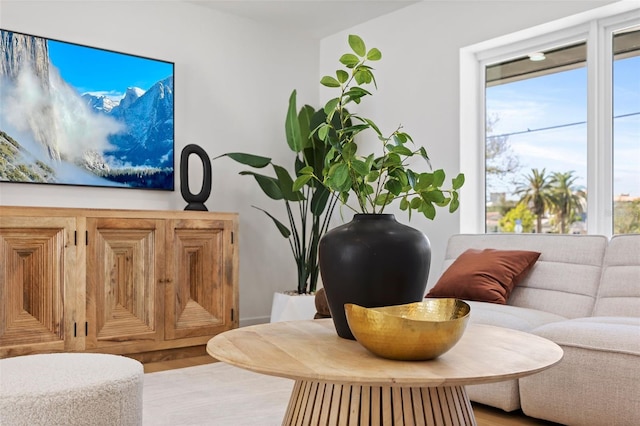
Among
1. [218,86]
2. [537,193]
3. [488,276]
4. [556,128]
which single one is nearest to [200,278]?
[218,86]

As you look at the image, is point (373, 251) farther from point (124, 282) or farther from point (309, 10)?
point (309, 10)

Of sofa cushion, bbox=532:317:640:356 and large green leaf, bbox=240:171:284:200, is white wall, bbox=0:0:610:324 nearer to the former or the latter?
large green leaf, bbox=240:171:284:200

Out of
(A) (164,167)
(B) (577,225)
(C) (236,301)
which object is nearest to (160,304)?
(C) (236,301)

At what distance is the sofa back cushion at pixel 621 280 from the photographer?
2.55m

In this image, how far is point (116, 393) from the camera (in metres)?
1.65

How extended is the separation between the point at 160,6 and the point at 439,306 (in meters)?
3.25

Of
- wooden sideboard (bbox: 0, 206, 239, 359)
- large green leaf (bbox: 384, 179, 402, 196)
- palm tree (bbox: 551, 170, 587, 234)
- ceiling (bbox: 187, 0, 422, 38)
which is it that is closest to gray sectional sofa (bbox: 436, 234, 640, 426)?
palm tree (bbox: 551, 170, 587, 234)

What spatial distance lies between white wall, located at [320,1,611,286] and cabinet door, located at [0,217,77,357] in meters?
2.20

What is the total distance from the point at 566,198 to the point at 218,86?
2424 millimetres

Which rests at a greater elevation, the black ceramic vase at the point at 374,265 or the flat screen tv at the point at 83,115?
the flat screen tv at the point at 83,115

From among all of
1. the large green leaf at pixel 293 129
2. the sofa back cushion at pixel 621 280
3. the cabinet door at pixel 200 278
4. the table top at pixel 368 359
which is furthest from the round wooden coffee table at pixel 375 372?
the large green leaf at pixel 293 129

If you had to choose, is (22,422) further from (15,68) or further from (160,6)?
(160,6)

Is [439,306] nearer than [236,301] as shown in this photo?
Yes

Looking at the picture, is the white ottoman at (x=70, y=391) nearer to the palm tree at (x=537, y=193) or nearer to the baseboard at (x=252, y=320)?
the baseboard at (x=252, y=320)
